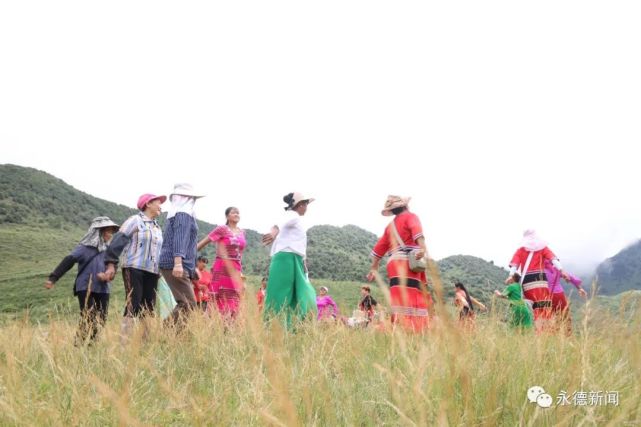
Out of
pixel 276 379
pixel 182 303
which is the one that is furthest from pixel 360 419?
pixel 182 303

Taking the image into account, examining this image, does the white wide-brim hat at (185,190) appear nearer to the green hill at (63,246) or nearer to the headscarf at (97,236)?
the headscarf at (97,236)

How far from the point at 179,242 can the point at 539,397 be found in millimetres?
4685

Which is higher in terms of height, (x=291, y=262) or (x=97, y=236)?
(x=97, y=236)

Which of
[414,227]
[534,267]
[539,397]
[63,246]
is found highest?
[414,227]

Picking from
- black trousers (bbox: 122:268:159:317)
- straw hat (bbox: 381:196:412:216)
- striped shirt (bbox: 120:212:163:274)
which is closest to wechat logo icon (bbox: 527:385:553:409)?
straw hat (bbox: 381:196:412:216)

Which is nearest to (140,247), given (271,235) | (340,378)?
(271,235)

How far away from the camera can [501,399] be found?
77.0 inches

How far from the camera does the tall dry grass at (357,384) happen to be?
1.46m

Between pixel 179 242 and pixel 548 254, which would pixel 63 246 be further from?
pixel 548 254

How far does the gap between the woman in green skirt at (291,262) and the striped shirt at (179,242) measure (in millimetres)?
971

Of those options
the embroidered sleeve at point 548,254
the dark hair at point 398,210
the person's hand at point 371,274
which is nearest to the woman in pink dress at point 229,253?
the dark hair at point 398,210

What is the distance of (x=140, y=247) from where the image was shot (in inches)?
215

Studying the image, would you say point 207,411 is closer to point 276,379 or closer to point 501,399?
point 501,399

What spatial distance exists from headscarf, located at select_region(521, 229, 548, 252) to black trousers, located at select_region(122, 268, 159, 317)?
16.9 ft
